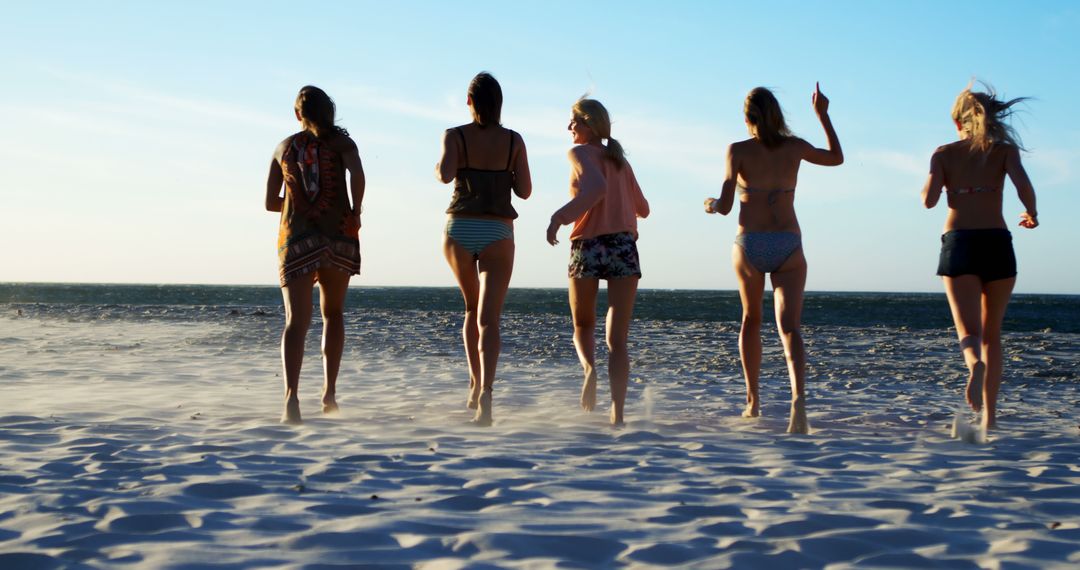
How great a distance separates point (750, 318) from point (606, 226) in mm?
1022

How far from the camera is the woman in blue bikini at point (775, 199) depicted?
5.17 metres

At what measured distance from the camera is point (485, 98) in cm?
535

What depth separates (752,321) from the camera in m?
5.51

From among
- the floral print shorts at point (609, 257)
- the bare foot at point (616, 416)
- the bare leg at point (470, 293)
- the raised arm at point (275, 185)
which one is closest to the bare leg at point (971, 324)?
the floral print shorts at point (609, 257)

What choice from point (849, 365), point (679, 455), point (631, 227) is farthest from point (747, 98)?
point (849, 365)

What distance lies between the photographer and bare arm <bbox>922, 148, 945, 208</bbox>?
16.8 ft

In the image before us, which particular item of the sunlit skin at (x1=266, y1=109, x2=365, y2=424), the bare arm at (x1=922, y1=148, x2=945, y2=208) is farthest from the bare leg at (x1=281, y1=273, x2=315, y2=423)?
the bare arm at (x1=922, y1=148, x2=945, y2=208)

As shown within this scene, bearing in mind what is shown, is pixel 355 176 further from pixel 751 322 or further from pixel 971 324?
pixel 971 324

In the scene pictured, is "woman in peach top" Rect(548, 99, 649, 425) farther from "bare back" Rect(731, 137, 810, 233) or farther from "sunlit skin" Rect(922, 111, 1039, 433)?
"sunlit skin" Rect(922, 111, 1039, 433)

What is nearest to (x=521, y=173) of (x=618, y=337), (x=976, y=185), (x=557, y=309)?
(x=618, y=337)

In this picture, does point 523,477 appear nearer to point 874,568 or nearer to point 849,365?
point 874,568

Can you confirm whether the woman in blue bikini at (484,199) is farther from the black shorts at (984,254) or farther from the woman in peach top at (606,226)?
the black shorts at (984,254)

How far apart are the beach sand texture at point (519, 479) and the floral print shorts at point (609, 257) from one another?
0.88m

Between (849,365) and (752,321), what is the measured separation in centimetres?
495
